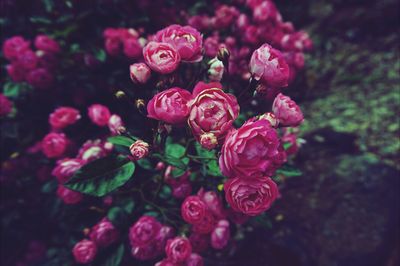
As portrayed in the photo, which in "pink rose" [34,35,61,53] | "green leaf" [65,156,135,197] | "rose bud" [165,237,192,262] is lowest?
"rose bud" [165,237,192,262]

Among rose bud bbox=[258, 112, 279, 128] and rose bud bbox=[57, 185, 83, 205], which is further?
rose bud bbox=[57, 185, 83, 205]

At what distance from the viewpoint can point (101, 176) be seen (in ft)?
3.50

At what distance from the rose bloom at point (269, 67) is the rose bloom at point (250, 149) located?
0.73 feet

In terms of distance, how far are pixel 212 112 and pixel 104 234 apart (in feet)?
2.29

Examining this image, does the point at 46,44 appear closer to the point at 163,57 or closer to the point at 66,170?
the point at 66,170

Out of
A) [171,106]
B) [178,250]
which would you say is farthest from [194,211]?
[171,106]

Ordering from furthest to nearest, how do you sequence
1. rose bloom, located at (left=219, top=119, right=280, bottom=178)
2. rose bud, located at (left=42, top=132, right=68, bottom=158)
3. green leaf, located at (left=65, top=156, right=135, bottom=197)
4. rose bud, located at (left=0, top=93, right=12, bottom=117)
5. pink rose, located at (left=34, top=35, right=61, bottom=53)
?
pink rose, located at (left=34, top=35, right=61, bottom=53), rose bud, located at (left=0, top=93, right=12, bottom=117), rose bud, located at (left=42, top=132, right=68, bottom=158), green leaf, located at (left=65, top=156, right=135, bottom=197), rose bloom, located at (left=219, top=119, right=280, bottom=178)

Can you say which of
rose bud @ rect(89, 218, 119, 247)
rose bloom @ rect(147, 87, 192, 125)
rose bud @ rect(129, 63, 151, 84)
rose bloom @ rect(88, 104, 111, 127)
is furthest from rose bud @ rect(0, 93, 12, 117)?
rose bloom @ rect(147, 87, 192, 125)

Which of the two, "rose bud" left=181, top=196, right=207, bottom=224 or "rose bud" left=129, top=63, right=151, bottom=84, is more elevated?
"rose bud" left=129, top=63, right=151, bottom=84

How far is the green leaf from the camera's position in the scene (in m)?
1.04

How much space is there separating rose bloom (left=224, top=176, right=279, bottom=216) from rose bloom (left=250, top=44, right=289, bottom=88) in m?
0.29

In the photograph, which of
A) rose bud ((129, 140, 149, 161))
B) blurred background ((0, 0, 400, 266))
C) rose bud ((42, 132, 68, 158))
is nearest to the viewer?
rose bud ((129, 140, 149, 161))

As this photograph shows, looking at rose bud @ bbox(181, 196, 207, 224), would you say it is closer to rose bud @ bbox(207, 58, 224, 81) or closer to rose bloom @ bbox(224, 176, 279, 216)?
rose bloom @ bbox(224, 176, 279, 216)

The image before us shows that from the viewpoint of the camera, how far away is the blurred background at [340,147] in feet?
5.98
